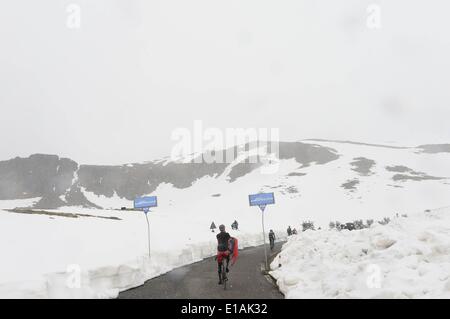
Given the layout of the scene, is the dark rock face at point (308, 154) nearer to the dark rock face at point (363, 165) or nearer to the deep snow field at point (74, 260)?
the dark rock face at point (363, 165)

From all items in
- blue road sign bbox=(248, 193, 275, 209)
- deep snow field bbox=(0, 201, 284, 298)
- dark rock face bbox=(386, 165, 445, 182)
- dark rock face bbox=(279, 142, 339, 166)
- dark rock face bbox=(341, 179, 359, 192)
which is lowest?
dark rock face bbox=(341, 179, 359, 192)

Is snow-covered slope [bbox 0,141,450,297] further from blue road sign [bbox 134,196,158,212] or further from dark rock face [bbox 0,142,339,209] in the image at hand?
blue road sign [bbox 134,196,158,212]

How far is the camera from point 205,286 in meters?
12.3

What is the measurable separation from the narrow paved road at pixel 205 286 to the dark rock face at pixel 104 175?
102577 millimetres

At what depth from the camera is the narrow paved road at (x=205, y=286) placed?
10.7 m

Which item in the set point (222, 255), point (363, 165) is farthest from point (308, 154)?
point (222, 255)

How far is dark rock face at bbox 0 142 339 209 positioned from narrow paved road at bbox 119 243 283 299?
103 metres

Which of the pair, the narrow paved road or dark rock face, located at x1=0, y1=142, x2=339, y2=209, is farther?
dark rock face, located at x1=0, y1=142, x2=339, y2=209

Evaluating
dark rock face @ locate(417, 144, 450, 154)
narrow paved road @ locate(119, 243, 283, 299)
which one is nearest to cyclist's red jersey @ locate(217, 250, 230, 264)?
narrow paved road @ locate(119, 243, 283, 299)

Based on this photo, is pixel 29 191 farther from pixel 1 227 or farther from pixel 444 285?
pixel 444 285

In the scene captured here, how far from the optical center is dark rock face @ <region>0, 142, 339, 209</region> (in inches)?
4980

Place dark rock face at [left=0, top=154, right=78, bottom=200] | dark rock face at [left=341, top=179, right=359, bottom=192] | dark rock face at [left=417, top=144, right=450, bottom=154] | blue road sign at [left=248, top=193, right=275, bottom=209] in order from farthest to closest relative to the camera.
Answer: dark rock face at [left=417, top=144, right=450, bottom=154] < dark rock face at [left=0, top=154, right=78, bottom=200] < dark rock face at [left=341, top=179, right=359, bottom=192] < blue road sign at [left=248, top=193, right=275, bottom=209]

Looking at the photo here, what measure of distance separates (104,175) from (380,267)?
137010 mm
